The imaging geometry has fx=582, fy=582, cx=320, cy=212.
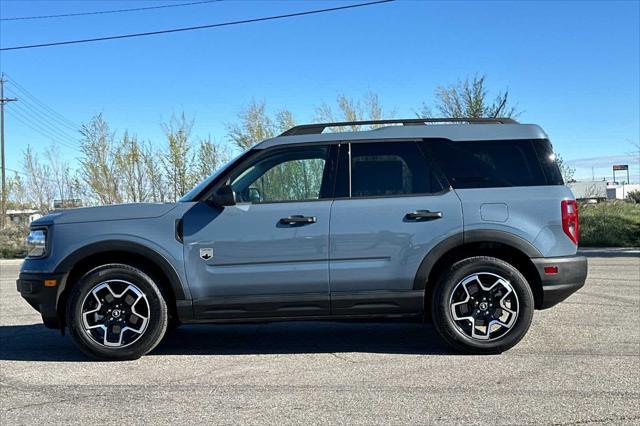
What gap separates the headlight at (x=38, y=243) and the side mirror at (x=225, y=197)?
157 centimetres

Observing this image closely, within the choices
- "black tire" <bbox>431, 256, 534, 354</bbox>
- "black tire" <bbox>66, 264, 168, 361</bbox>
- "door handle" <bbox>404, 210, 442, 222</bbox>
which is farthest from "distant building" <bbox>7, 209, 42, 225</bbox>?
"black tire" <bbox>431, 256, 534, 354</bbox>

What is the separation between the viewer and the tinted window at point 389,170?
16.9 feet

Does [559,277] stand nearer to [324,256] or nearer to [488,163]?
[488,163]

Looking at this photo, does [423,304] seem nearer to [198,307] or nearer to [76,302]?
[198,307]

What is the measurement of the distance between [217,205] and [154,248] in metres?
0.66

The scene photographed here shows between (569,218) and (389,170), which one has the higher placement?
(389,170)

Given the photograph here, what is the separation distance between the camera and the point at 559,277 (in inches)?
200

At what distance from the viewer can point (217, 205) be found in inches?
199

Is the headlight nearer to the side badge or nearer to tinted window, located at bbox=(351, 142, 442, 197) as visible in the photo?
the side badge

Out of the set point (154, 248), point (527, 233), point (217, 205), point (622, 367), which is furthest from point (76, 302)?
point (622, 367)

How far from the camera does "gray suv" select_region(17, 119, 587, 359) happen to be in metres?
5.02

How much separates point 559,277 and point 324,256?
206 centimetres

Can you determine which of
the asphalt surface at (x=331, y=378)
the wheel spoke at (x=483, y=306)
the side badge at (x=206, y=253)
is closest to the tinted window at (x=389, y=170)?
the wheel spoke at (x=483, y=306)

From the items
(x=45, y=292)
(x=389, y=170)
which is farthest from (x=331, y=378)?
(x=45, y=292)
